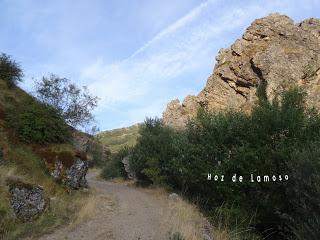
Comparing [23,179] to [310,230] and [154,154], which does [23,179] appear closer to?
[310,230]

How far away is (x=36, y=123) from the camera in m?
19.2

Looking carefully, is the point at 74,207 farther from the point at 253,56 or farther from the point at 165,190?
the point at 253,56

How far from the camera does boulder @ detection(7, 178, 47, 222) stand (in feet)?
42.5

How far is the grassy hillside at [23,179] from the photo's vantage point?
1230 cm

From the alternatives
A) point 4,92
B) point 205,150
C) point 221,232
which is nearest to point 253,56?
point 205,150

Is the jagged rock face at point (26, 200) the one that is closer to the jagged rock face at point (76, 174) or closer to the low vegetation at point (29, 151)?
the low vegetation at point (29, 151)

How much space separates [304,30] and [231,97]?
9914 millimetres

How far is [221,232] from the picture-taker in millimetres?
14680

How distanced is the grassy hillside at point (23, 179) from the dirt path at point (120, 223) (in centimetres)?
69

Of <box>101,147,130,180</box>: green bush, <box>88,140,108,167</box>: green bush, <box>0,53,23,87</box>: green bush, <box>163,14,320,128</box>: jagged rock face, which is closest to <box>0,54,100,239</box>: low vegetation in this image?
<box>0,53,23,87</box>: green bush

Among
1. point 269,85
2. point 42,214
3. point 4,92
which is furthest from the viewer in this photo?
point 269,85

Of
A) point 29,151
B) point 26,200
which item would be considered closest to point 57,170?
point 29,151

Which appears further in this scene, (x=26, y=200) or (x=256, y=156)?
(x=256, y=156)

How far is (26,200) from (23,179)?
55.8 inches
